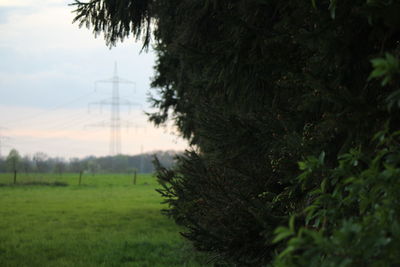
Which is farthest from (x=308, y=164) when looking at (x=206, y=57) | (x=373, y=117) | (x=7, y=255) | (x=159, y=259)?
(x=7, y=255)

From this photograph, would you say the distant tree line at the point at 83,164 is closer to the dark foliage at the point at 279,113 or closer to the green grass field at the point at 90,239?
the green grass field at the point at 90,239

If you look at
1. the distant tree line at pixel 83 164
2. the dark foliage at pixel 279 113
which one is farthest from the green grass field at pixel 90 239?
the distant tree line at pixel 83 164

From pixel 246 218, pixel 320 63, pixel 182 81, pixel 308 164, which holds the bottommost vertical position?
pixel 246 218

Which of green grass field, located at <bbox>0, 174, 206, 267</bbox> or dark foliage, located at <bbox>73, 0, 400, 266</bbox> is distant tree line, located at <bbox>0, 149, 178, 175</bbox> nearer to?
green grass field, located at <bbox>0, 174, 206, 267</bbox>

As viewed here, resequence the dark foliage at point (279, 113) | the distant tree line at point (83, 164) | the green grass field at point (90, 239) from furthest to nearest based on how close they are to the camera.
Result: the distant tree line at point (83, 164)
the green grass field at point (90, 239)
the dark foliage at point (279, 113)

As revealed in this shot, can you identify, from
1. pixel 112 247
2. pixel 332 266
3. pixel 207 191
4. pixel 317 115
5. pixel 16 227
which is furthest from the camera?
pixel 16 227

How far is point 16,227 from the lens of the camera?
14516 millimetres

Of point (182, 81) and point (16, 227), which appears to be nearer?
point (182, 81)

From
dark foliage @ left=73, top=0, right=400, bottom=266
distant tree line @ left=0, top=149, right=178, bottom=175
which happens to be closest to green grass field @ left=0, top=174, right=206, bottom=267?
dark foliage @ left=73, top=0, right=400, bottom=266

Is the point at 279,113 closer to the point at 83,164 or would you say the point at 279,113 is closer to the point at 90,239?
the point at 90,239

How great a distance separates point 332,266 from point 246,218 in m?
2.87

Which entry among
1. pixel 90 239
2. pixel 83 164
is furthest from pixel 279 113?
pixel 83 164

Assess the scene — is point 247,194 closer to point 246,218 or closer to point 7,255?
point 246,218

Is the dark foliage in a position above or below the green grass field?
above
